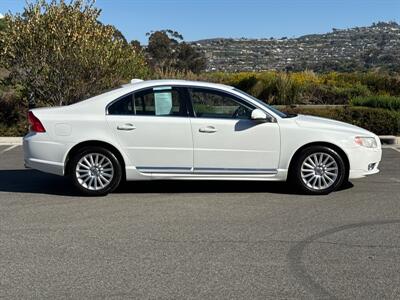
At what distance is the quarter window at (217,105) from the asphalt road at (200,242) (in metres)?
1.11

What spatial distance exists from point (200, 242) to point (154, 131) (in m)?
2.51

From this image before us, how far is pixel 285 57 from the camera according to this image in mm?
58031

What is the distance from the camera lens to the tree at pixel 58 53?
52.6 ft

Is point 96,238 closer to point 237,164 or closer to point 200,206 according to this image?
point 200,206

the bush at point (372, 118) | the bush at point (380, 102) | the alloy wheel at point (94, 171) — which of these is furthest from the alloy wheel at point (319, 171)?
the bush at point (380, 102)

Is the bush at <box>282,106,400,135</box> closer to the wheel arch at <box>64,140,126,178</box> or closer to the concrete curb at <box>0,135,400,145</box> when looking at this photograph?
the concrete curb at <box>0,135,400,145</box>

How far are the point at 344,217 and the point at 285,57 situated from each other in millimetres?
52346

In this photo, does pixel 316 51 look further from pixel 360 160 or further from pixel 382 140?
pixel 360 160

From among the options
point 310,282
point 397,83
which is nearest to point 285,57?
point 397,83

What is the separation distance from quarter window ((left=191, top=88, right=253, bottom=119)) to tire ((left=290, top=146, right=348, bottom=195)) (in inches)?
39.5

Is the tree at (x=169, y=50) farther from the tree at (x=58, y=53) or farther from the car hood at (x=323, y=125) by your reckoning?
the car hood at (x=323, y=125)

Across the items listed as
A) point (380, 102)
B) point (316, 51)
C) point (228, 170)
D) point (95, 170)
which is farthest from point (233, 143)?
point (316, 51)

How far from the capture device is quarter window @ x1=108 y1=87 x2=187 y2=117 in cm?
820

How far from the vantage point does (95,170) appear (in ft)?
26.7
